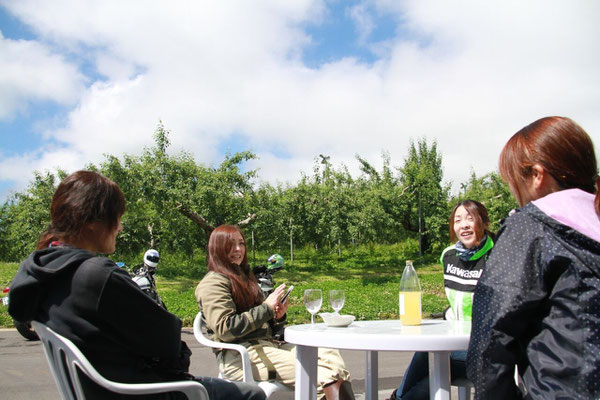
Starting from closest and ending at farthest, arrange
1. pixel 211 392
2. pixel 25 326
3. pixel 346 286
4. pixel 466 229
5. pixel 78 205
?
pixel 78 205
pixel 211 392
pixel 25 326
pixel 466 229
pixel 346 286

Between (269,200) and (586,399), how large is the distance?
59.5 ft

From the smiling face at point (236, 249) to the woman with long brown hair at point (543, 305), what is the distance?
191cm

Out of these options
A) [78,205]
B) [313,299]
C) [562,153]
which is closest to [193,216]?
[313,299]

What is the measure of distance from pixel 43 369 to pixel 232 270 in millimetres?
3859

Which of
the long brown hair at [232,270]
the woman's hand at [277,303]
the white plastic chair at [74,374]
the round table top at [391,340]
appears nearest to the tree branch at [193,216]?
the long brown hair at [232,270]

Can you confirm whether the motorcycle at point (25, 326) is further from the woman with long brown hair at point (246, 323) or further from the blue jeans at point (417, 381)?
the blue jeans at point (417, 381)

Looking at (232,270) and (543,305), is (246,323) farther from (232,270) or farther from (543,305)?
(543,305)

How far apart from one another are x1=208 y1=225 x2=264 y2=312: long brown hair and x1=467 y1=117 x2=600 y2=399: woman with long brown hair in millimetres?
1781

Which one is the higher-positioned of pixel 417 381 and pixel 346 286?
pixel 417 381

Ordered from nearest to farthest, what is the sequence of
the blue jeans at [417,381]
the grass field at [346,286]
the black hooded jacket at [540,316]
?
the black hooded jacket at [540,316] → the blue jeans at [417,381] → the grass field at [346,286]

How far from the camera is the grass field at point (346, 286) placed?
10.2 m

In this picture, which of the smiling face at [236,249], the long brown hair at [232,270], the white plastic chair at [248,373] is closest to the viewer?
the white plastic chair at [248,373]

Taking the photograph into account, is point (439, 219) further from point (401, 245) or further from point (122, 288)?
point (122, 288)

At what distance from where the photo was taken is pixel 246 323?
9.03 feet
